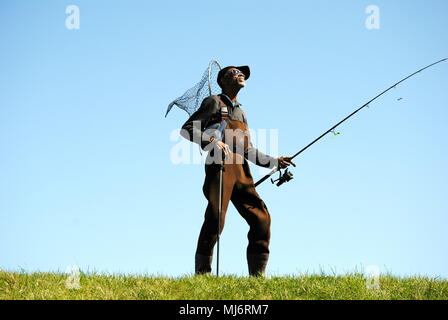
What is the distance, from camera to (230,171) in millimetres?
7570

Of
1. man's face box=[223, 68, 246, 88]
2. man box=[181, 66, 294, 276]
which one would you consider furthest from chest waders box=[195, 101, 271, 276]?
man's face box=[223, 68, 246, 88]

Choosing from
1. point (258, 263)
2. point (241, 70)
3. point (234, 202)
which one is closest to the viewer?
point (258, 263)

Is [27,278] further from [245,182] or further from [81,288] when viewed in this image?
[245,182]

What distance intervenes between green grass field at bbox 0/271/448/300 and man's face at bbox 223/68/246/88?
101 inches

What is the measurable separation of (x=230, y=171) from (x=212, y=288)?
162 centimetres

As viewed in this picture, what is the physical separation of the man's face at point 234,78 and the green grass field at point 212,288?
2.56 m

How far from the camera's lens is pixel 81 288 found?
673 centimetres

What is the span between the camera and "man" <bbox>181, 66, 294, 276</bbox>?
742cm

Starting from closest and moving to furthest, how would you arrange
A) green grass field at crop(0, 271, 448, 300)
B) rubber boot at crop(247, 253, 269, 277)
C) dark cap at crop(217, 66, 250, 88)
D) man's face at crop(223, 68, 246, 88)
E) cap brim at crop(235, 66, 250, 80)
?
green grass field at crop(0, 271, 448, 300), rubber boot at crop(247, 253, 269, 277), man's face at crop(223, 68, 246, 88), dark cap at crop(217, 66, 250, 88), cap brim at crop(235, 66, 250, 80)

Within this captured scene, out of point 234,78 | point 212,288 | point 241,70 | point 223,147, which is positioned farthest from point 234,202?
point 241,70

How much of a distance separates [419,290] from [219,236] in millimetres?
2429

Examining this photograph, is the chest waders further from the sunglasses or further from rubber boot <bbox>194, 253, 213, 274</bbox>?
the sunglasses

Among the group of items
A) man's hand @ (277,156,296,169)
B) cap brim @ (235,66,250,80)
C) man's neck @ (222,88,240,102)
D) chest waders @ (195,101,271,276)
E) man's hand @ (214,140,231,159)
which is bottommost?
chest waders @ (195,101,271,276)

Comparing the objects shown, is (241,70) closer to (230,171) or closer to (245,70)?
(245,70)
